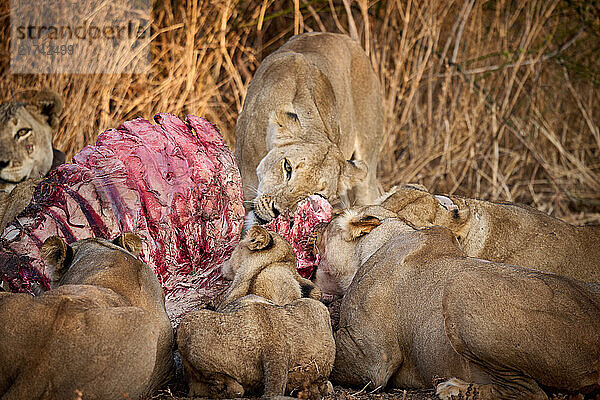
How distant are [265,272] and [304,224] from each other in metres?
1.02

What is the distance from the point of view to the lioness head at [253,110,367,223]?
479cm

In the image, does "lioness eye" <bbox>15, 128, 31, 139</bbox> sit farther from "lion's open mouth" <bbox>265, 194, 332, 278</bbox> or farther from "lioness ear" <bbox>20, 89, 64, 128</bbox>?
"lion's open mouth" <bbox>265, 194, 332, 278</bbox>

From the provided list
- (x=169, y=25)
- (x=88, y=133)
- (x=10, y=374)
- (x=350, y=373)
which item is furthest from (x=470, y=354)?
(x=169, y=25)

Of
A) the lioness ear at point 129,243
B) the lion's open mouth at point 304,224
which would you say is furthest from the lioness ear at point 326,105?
the lioness ear at point 129,243

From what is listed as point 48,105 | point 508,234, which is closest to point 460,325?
point 508,234

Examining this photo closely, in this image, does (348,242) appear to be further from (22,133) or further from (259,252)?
(22,133)

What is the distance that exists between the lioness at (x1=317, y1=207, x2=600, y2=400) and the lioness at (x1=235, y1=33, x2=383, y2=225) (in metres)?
1.25

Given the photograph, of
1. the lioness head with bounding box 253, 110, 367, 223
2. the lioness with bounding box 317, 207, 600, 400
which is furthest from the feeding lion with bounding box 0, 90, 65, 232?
the lioness with bounding box 317, 207, 600, 400

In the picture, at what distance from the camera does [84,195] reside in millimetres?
3844

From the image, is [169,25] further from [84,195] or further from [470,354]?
[470,354]

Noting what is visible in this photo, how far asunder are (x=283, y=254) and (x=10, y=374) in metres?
1.48

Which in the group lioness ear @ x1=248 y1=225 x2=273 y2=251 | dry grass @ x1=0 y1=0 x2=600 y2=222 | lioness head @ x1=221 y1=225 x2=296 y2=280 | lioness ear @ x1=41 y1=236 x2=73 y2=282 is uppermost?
lioness ear @ x1=41 y1=236 x2=73 y2=282

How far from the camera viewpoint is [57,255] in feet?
10.4

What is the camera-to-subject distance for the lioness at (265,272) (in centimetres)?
336
